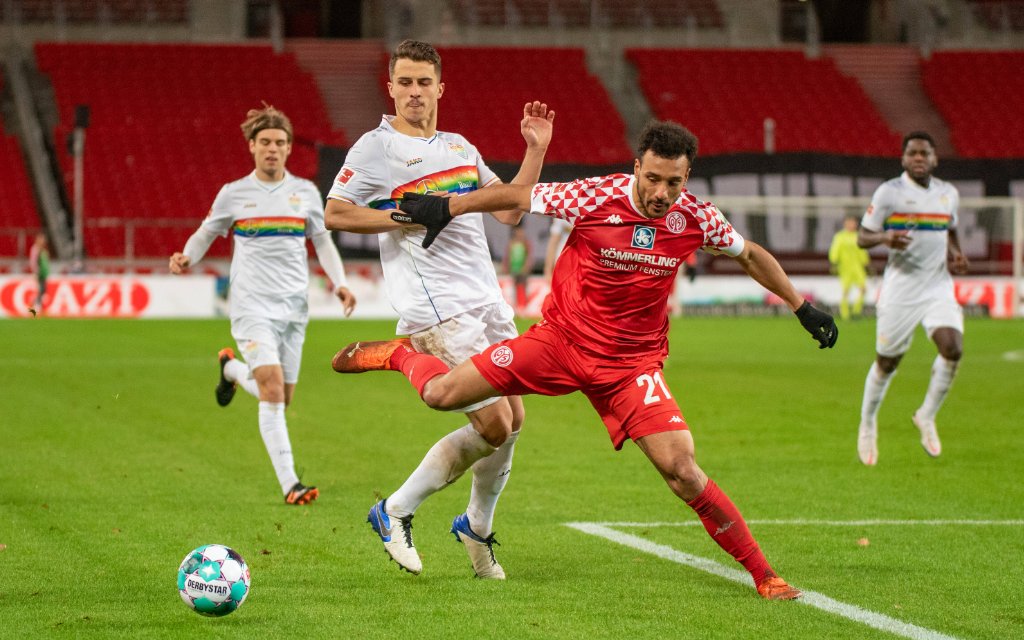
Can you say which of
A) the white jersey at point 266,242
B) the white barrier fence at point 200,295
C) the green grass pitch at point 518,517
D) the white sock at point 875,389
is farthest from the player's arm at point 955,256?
the white barrier fence at point 200,295

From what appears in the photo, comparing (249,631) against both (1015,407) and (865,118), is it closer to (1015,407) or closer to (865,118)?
(1015,407)

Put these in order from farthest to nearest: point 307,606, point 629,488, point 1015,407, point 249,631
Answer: point 1015,407 → point 629,488 → point 307,606 → point 249,631

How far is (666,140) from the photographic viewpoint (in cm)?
588

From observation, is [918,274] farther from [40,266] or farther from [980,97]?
[980,97]

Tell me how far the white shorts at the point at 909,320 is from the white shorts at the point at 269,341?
4306 mm

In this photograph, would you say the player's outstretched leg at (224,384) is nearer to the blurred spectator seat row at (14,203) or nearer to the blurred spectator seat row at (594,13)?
the blurred spectator seat row at (14,203)

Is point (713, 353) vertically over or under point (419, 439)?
under

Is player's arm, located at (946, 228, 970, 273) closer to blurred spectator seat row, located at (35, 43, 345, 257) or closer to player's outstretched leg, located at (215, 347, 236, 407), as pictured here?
player's outstretched leg, located at (215, 347, 236, 407)

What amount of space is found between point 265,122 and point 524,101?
2987 centimetres

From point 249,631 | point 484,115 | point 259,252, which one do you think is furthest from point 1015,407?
point 484,115

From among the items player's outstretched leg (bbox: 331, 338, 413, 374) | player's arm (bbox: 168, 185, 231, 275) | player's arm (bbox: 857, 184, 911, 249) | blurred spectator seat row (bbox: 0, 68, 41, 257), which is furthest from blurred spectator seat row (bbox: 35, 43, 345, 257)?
player's outstretched leg (bbox: 331, 338, 413, 374)

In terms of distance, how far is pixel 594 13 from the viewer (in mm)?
41938

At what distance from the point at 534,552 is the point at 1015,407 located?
8.98 metres

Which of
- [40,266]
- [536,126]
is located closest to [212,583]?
[536,126]
